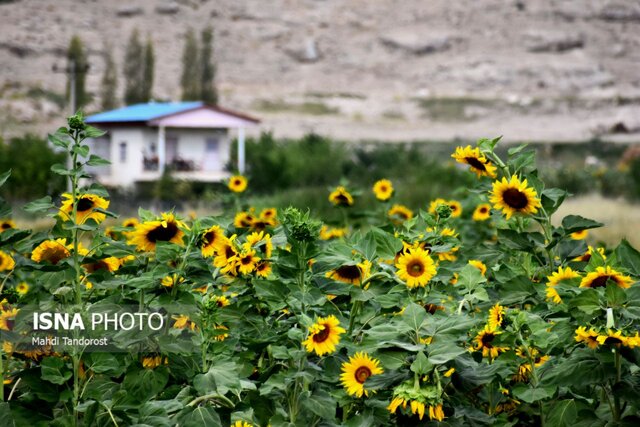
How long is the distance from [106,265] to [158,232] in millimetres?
339

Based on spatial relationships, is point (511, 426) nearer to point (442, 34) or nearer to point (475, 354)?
point (475, 354)

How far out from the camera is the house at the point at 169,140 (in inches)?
1227

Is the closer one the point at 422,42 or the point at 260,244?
the point at 260,244

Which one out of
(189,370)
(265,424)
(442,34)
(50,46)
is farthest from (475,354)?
(442,34)

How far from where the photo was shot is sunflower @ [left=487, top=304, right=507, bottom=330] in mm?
2270

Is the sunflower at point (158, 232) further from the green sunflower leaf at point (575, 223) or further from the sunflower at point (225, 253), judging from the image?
the green sunflower leaf at point (575, 223)

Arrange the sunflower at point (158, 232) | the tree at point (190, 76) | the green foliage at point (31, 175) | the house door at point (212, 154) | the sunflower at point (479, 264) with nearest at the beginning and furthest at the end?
the sunflower at point (158, 232) → the sunflower at point (479, 264) → the green foliage at point (31, 175) → the house door at point (212, 154) → the tree at point (190, 76)

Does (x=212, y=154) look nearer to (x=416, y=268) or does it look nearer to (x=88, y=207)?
(x=88, y=207)

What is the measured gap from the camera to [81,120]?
7.45 ft

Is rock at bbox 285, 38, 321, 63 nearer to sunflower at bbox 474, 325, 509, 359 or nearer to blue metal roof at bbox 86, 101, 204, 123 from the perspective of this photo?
blue metal roof at bbox 86, 101, 204, 123

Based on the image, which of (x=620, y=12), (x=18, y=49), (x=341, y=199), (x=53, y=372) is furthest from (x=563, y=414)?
(x=620, y=12)

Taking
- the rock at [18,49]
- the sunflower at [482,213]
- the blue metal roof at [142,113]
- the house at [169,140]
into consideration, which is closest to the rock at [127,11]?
the rock at [18,49]

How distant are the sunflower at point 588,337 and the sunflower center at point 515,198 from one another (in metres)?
0.51

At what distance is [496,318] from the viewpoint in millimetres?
2312
